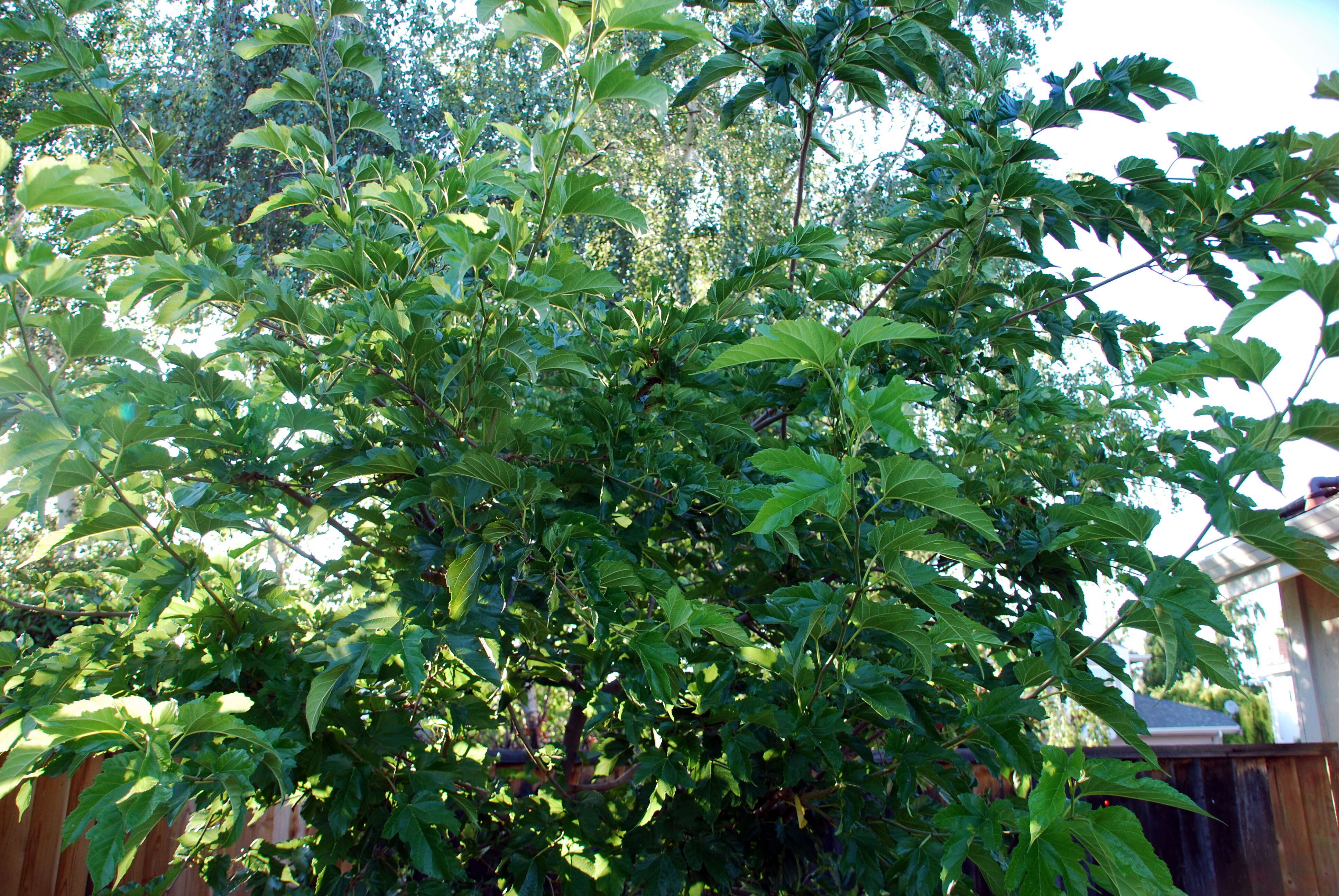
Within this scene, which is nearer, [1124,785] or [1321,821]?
[1124,785]

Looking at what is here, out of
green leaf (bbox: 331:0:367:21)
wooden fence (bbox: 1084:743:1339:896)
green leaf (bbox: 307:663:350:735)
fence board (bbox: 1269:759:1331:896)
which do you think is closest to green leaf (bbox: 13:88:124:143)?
green leaf (bbox: 331:0:367:21)

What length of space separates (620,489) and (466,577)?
433 mm

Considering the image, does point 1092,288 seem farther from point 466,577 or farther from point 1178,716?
point 1178,716

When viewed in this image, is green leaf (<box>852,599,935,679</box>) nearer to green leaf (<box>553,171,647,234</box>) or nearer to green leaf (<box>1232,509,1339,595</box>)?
green leaf (<box>1232,509,1339,595</box>)

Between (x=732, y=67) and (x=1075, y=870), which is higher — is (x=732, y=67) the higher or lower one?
the higher one

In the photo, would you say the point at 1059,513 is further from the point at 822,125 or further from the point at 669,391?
the point at 822,125

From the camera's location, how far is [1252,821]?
144 inches

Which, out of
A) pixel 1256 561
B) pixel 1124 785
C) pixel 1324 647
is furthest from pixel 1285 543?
pixel 1324 647

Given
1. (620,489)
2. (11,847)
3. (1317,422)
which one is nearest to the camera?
(1317,422)

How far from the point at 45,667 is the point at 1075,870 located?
1.78 m

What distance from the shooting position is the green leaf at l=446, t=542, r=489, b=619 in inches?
57.4

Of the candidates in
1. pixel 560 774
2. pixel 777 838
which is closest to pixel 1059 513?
pixel 777 838

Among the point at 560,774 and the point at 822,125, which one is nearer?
the point at 560,774

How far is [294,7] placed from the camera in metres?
6.54
